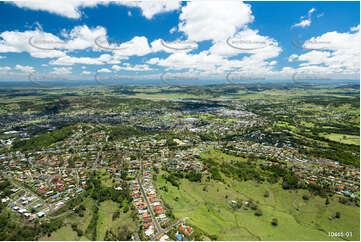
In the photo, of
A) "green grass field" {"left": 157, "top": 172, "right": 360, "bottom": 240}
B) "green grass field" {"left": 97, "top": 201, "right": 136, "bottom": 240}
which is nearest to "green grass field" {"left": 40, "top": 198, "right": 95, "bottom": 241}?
"green grass field" {"left": 97, "top": 201, "right": 136, "bottom": 240}

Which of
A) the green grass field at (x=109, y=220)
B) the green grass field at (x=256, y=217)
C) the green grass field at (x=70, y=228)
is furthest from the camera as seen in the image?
the green grass field at (x=256, y=217)

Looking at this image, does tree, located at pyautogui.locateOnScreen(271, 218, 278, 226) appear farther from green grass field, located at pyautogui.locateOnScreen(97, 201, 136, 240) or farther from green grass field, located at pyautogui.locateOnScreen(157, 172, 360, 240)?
green grass field, located at pyautogui.locateOnScreen(97, 201, 136, 240)

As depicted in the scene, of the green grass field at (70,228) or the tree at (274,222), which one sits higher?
the green grass field at (70,228)

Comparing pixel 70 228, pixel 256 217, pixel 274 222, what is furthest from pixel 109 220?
pixel 274 222

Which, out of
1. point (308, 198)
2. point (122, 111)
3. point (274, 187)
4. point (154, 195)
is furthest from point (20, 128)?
point (308, 198)

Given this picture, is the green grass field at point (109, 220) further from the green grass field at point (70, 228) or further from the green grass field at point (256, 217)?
the green grass field at point (256, 217)

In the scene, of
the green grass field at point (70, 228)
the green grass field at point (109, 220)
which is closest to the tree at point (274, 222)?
the green grass field at point (109, 220)

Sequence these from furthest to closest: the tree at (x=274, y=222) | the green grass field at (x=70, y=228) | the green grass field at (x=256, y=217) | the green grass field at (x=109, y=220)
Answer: the tree at (x=274, y=222) → the green grass field at (x=256, y=217) → the green grass field at (x=109, y=220) → the green grass field at (x=70, y=228)

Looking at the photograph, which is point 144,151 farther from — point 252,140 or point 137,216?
point 252,140
